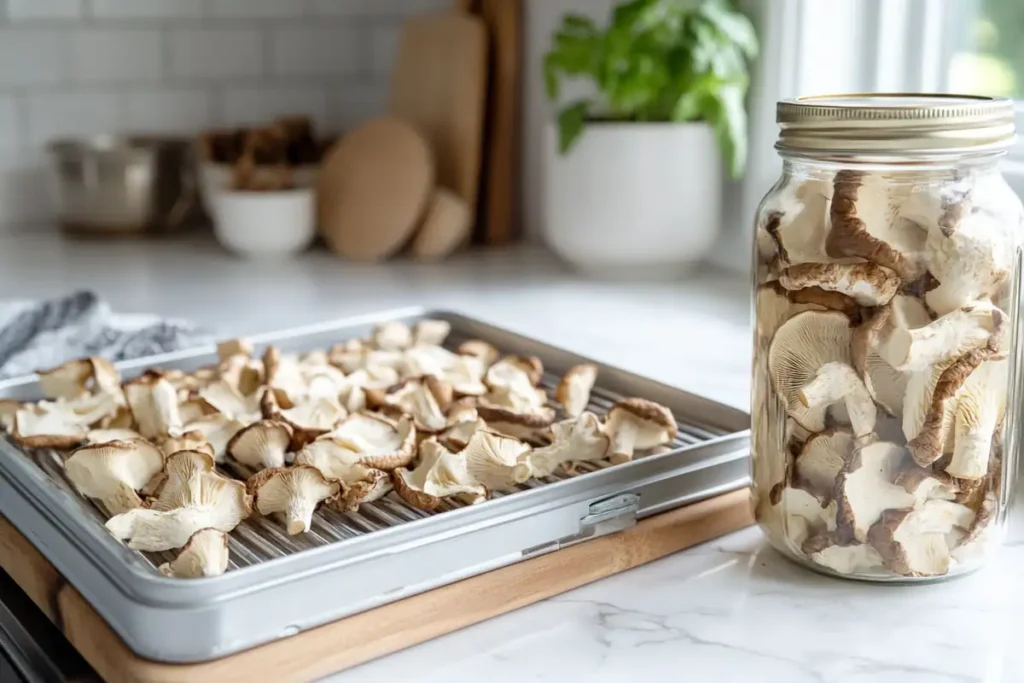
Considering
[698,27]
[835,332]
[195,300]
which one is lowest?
[195,300]

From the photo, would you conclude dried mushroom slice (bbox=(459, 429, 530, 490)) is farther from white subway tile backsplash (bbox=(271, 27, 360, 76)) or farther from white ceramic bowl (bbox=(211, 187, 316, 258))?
white subway tile backsplash (bbox=(271, 27, 360, 76))

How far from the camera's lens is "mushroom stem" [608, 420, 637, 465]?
2.39 feet

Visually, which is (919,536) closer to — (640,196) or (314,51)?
(640,196)

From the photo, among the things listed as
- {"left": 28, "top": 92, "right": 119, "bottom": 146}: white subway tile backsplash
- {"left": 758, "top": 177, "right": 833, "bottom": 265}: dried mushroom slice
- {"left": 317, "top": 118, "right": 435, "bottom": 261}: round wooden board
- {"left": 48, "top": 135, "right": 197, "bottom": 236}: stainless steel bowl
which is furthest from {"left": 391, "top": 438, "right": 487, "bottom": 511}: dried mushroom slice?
{"left": 28, "top": 92, "right": 119, "bottom": 146}: white subway tile backsplash

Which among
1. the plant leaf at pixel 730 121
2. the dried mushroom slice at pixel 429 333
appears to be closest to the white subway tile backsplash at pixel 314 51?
the plant leaf at pixel 730 121

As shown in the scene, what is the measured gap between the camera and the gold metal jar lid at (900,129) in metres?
0.57

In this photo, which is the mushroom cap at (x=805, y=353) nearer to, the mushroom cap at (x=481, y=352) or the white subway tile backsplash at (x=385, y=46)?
the mushroom cap at (x=481, y=352)

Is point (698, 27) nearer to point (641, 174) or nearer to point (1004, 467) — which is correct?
point (641, 174)

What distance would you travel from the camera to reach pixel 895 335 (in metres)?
0.58

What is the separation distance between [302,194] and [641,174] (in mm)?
498

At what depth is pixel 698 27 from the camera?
4.25ft

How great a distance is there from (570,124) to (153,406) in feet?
2.36

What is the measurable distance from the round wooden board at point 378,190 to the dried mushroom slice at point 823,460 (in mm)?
1041

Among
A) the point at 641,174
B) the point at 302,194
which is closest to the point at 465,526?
the point at 641,174
